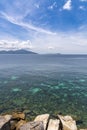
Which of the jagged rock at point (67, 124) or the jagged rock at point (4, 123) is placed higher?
the jagged rock at point (4, 123)

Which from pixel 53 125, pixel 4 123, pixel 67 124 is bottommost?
pixel 67 124

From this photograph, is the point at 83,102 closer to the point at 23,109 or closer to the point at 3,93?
the point at 23,109

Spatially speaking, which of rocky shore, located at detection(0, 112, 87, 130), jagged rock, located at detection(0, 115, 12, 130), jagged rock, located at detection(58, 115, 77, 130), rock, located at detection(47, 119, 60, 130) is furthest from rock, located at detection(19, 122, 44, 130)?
jagged rock, located at detection(58, 115, 77, 130)

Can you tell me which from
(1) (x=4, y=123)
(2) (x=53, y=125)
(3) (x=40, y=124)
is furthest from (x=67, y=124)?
(1) (x=4, y=123)

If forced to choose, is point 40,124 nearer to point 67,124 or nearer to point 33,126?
point 33,126

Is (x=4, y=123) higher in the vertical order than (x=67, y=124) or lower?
higher

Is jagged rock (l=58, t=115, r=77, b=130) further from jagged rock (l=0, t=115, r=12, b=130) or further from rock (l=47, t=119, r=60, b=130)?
jagged rock (l=0, t=115, r=12, b=130)

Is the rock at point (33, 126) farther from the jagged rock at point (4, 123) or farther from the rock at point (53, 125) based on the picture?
the rock at point (53, 125)

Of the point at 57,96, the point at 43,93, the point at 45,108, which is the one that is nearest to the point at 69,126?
the point at 45,108

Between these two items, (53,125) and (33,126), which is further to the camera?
(53,125)

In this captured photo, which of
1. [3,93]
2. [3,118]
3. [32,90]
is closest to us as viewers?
[3,118]

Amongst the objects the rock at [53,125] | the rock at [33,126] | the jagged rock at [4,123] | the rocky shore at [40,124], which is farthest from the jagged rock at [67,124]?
the jagged rock at [4,123]
